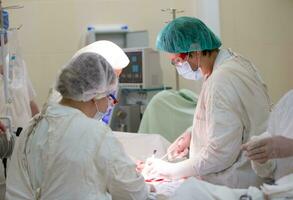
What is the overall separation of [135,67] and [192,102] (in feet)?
2.15

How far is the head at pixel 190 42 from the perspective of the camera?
203 cm

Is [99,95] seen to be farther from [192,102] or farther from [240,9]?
[240,9]

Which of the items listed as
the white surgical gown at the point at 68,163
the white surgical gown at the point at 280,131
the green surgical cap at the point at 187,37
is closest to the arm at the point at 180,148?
the green surgical cap at the point at 187,37

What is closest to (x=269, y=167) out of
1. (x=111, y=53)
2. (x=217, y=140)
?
(x=217, y=140)

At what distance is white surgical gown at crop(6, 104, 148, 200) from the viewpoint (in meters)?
1.43

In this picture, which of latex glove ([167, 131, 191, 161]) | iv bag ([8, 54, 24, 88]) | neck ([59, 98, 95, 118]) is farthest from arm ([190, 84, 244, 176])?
iv bag ([8, 54, 24, 88])

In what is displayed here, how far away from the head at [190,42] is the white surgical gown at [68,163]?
2.34ft

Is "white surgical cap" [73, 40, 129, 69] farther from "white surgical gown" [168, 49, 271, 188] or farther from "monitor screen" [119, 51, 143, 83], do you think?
"monitor screen" [119, 51, 143, 83]

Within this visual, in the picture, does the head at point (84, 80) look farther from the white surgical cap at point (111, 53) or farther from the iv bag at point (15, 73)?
the iv bag at point (15, 73)

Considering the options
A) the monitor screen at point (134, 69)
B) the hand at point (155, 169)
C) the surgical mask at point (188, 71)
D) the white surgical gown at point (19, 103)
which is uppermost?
the surgical mask at point (188, 71)

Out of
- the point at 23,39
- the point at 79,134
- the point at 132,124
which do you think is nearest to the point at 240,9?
the point at 132,124

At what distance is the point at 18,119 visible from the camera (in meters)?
2.99

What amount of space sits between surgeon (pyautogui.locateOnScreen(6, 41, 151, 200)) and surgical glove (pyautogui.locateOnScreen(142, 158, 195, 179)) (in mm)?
346

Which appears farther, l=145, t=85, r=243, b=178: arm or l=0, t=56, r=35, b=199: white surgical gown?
l=0, t=56, r=35, b=199: white surgical gown
